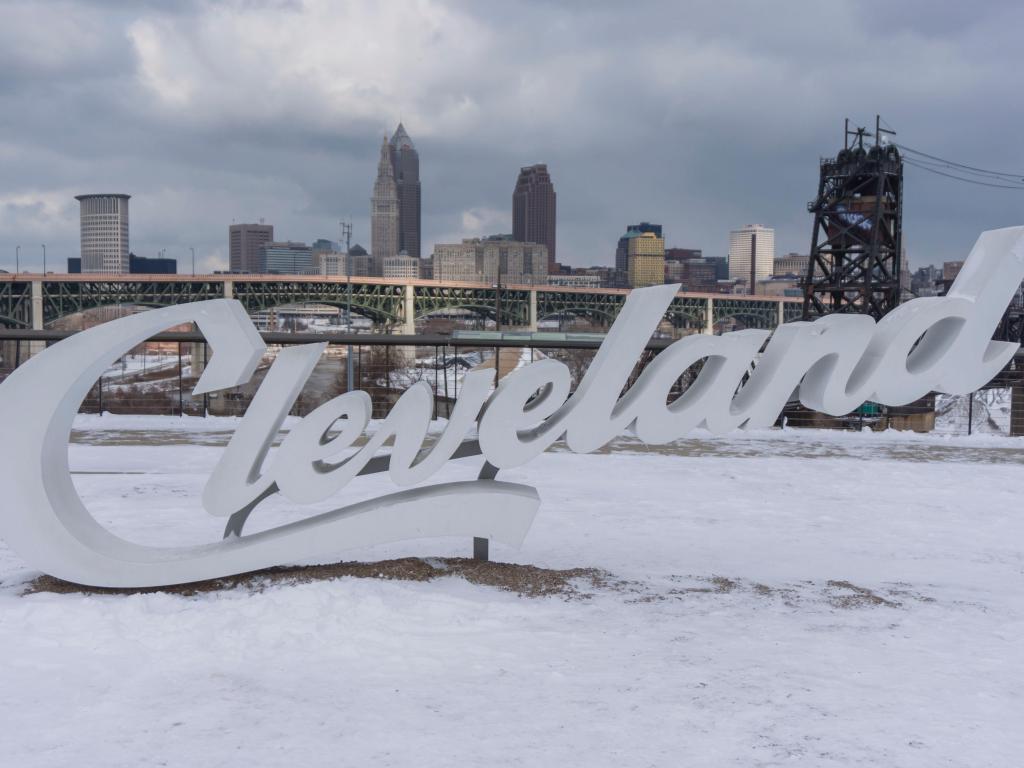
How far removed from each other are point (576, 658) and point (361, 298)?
9374 centimetres

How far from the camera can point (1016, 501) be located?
12.8 meters

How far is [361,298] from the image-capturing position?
9831 centimetres

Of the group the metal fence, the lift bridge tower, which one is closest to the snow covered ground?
the metal fence

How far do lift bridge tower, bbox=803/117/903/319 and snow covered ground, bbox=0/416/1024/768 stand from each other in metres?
35.4

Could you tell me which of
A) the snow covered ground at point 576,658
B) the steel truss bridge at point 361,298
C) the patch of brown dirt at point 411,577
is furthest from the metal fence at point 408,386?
the steel truss bridge at point 361,298

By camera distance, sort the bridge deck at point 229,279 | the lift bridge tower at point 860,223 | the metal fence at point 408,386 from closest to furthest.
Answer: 1. the metal fence at point 408,386
2. the lift bridge tower at point 860,223
3. the bridge deck at point 229,279

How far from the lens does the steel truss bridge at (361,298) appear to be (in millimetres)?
87312

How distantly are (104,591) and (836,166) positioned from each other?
1751 inches

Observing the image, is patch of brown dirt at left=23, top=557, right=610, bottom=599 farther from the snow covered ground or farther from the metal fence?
the metal fence

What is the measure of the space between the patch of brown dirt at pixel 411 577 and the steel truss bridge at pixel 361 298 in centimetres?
7655

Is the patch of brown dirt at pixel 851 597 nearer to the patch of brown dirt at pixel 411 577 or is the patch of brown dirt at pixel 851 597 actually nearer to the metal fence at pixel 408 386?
the patch of brown dirt at pixel 411 577

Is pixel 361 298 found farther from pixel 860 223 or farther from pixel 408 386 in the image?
pixel 408 386

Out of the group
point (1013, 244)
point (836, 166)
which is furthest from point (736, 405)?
point (836, 166)

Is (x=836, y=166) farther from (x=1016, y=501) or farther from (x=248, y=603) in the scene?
(x=248, y=603)
